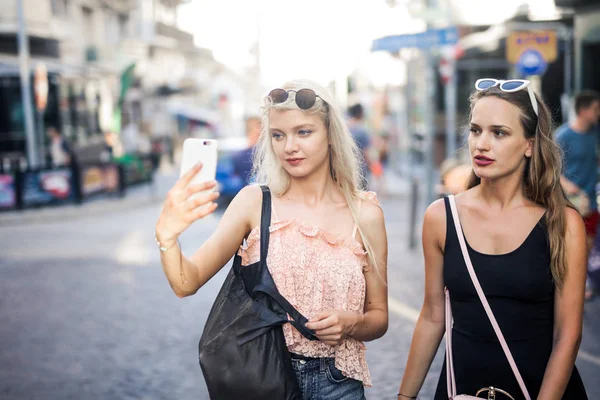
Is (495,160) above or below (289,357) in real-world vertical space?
above

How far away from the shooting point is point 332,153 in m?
2.66

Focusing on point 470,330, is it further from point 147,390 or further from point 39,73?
point 39,73

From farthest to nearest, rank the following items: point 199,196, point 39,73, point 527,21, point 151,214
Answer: point 39,73
point 527,21
point 151,214
point 199,196

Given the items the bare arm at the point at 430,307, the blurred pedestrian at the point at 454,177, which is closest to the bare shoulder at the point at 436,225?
the bare arm at the point at 430,307

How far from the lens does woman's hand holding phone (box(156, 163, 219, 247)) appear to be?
6.63 ft

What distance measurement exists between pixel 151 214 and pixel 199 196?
46.7 feet

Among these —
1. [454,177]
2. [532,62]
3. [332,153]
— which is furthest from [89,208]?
[332,153]

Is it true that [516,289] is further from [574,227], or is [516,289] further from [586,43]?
[586,43]

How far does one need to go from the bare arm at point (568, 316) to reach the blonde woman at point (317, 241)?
60 cm

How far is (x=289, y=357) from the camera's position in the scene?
2322mm

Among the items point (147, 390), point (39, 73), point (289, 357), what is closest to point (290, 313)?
point (289, 357)

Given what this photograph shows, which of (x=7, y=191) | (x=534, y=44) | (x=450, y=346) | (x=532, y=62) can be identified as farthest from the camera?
(x=7, y=191)

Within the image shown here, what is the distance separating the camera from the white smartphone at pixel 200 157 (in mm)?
2020

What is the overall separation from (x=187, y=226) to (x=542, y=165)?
126 centimetres
